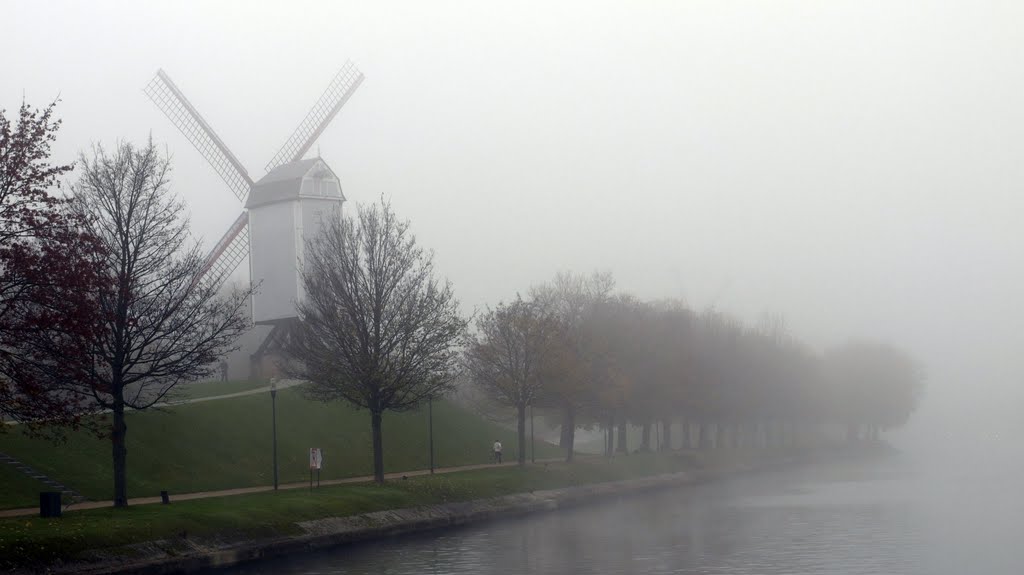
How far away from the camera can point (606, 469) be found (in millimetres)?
78500

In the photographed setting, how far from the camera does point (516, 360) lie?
73.8 m

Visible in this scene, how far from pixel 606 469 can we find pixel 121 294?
142ft

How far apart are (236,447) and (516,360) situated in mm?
18033

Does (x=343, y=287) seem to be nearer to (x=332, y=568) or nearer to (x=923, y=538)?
(x=332, y=568)

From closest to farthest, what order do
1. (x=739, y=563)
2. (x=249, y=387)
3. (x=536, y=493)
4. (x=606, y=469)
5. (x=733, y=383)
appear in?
(x=739, y=563), (x=536, y=493), (x=606, y=469), (x=249, y=387), (x=733, y=383)

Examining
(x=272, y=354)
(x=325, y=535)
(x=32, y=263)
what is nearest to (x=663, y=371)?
(x=272, y=354)

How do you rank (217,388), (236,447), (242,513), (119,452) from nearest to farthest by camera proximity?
(119,452) < (242,513) < (236,447) < (217,388)

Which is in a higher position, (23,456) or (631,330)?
(631,330)

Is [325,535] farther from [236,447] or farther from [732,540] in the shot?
[236,447]

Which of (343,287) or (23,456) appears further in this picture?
(343,287)

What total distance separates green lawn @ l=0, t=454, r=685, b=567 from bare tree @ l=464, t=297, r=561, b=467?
16.1 ft

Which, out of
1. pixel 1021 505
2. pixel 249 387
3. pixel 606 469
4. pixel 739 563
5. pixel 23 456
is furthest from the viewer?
pixel 249 387

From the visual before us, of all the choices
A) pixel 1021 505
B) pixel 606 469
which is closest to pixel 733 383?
pixel 606 469

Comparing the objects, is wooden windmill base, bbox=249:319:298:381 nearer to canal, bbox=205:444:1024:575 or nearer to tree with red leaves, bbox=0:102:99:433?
canal, bbox=205:444:1024:575
